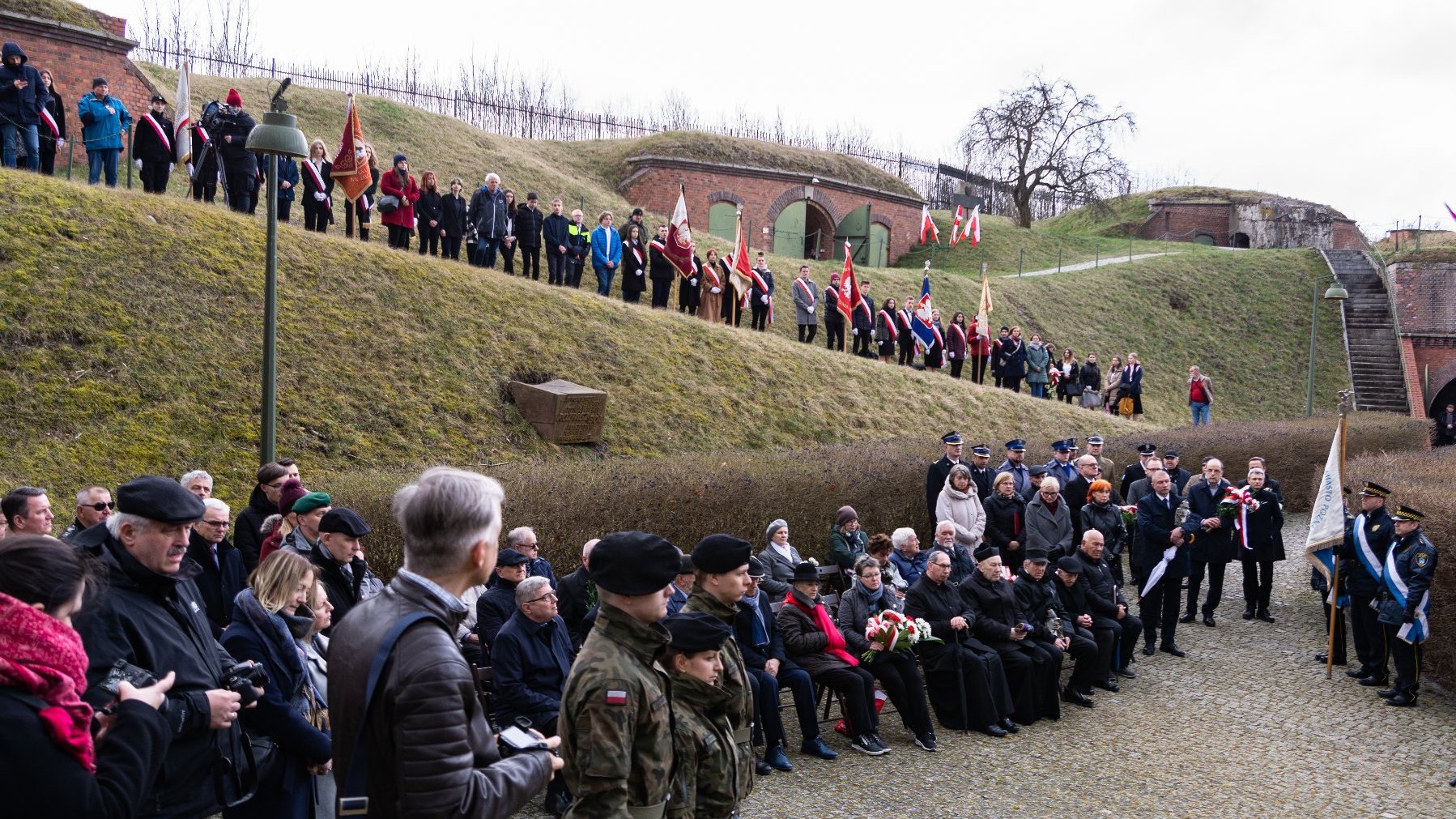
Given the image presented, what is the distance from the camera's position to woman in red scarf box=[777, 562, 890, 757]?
27.3 ft

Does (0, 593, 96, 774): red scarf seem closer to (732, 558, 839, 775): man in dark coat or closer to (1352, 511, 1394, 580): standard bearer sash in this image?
(732, 558, 839, 775): man in dark coat

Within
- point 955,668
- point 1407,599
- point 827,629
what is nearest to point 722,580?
point 827,629

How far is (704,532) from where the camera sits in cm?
1113

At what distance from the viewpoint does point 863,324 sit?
86.3 ft

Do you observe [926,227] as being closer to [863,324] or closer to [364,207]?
[863,324]

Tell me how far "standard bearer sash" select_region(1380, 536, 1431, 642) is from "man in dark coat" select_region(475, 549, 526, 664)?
300 inches

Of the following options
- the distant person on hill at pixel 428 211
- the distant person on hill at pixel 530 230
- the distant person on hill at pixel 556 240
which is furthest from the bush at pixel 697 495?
the distant person on hill at pixel 556 240

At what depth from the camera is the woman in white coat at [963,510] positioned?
39.3 feet

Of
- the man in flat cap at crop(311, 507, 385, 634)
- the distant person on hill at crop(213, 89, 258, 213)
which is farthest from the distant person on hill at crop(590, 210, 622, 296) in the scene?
the man in flat cap at crop(311, 507, 385, 634)

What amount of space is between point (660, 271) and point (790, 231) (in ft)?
61.3

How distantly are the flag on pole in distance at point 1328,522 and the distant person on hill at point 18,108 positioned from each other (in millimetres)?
17465

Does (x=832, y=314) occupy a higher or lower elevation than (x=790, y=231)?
lower

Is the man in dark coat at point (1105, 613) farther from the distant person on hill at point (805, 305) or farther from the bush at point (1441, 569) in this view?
the distant person on hill at point (805, 305)

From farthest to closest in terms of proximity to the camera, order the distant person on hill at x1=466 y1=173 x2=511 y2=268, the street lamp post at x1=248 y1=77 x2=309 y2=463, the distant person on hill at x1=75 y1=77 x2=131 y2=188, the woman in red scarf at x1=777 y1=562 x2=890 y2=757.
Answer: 1. the distant person on hill at x1=466 y1=173 x2=511 y2=268
2. the distant person on hill at x1=75 y1=77 x2=131 y2=188
3. the street lamp post at x1=248 y1=77 x2=309 y2=463
4. the woman in red scarf at x1=777 y1=562 x2=890 y2=757
